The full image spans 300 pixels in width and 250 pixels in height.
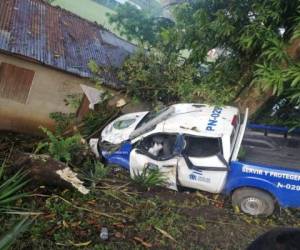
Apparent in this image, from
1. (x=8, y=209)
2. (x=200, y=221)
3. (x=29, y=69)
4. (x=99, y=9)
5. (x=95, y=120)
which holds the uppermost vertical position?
(x=99, y=9)

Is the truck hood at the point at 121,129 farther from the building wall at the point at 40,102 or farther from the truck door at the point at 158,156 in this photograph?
the building wall at the point at 40,102

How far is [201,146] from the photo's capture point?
24.2 feet

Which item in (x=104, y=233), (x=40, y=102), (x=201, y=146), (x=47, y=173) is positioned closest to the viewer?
(x=104, y=233)

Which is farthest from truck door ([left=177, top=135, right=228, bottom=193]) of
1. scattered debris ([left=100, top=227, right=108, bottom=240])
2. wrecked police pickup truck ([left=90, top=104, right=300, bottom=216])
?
scattered debris ([left=100, top=227, right=108, bottom=240])

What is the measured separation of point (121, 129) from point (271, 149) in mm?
3383

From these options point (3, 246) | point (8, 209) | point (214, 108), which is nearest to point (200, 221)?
point (214, 108)

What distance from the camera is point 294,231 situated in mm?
1901

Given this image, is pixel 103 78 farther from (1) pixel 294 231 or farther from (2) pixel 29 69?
(1) pixel 294 231

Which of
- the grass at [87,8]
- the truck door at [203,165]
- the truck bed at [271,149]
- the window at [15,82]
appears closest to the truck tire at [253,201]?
the truck door at [203,165]

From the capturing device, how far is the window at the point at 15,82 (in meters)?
10.9

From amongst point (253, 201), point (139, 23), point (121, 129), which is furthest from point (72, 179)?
point (139, 23)

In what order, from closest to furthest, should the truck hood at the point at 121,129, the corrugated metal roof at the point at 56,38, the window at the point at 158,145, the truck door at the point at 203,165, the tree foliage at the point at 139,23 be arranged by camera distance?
the truck door at the point at 203,165 < the window at the point at 158,145 < the truck hood at the point at 121,129 < the corrugated metal roof at the point at 56,38 < the tree foliage at the point at 139,23

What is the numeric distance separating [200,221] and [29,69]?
7.02m

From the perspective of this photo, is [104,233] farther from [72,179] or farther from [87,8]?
[87,8]
